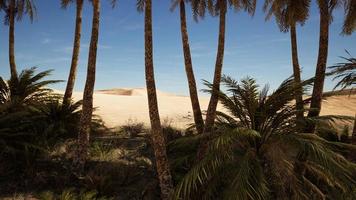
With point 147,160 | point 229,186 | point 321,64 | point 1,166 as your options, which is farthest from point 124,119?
point 229,186

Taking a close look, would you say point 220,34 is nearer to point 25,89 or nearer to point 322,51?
point 322,51

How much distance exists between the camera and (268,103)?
9.59m

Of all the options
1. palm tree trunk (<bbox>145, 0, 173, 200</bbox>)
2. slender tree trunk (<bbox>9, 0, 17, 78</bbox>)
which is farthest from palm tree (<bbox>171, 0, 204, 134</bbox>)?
slender tree trunk (<bbox>9, 0, 17, 78</bbox>)

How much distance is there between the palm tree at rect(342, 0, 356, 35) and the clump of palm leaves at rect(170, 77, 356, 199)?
231 inches

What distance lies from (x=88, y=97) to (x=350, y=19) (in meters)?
10.3

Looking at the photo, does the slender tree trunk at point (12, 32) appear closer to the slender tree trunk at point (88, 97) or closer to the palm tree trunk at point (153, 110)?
the slender tree trunk at point (88, 97)

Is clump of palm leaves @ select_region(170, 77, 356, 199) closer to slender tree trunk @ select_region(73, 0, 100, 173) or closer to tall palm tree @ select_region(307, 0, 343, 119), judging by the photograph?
tall palm tree @ select_region(307, 0, 343, 119)

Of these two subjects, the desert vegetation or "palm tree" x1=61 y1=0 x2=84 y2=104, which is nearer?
the desert vegetation

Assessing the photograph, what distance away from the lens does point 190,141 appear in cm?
1002

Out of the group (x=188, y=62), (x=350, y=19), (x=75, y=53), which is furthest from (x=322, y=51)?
(x=75, y=53)

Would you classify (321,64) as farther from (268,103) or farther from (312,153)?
(312,153)

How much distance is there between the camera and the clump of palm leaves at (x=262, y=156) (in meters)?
8.41

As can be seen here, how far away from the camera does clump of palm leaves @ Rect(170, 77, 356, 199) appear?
8.41 m

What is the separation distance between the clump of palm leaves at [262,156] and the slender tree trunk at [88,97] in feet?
15.9
